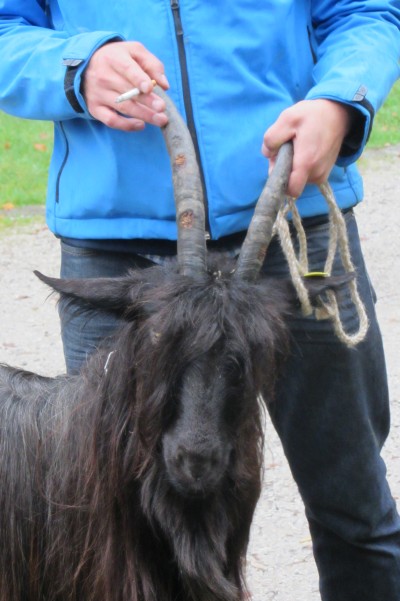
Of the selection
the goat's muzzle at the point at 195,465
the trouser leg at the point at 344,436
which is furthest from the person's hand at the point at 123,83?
the goat's muzzle at the point at 195,465

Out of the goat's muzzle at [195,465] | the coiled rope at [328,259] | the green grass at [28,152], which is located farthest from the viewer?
the green grass at [28,152]

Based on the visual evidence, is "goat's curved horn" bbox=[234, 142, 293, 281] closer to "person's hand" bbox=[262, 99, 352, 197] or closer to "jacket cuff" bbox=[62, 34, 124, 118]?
"person's hand" bbox=[262, 99, 352, 197]

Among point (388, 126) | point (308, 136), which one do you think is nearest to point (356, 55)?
point (308, 136)

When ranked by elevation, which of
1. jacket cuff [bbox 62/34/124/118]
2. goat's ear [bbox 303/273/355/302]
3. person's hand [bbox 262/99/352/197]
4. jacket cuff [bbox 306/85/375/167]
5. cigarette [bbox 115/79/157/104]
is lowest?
goat's ear [bbox 303/273/355/302]

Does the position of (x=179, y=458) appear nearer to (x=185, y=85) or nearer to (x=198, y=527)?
(x=198, y=527)

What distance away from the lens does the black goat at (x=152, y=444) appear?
8.91 feet

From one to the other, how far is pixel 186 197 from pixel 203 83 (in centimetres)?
40

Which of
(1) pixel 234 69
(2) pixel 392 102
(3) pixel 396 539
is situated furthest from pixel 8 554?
(2) pixel 392 102

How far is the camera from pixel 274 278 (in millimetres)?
3096

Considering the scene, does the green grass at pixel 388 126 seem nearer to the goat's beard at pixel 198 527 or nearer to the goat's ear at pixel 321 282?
the goat's ear at pixel 321 282

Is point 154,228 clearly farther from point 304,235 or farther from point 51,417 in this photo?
point 51,417

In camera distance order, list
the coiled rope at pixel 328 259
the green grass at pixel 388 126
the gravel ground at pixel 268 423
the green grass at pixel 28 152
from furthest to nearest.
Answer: the green grass at pixel 388 126
the green grass at pixel 28 152
the gravel ground at pixel 268 423
the coiled rope at pixel 328 259

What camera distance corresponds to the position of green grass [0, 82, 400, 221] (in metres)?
10.4

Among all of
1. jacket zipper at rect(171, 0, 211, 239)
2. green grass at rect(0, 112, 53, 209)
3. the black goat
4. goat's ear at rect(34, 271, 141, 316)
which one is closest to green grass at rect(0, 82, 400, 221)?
green grass at rect(0, 112, 53, 209)
